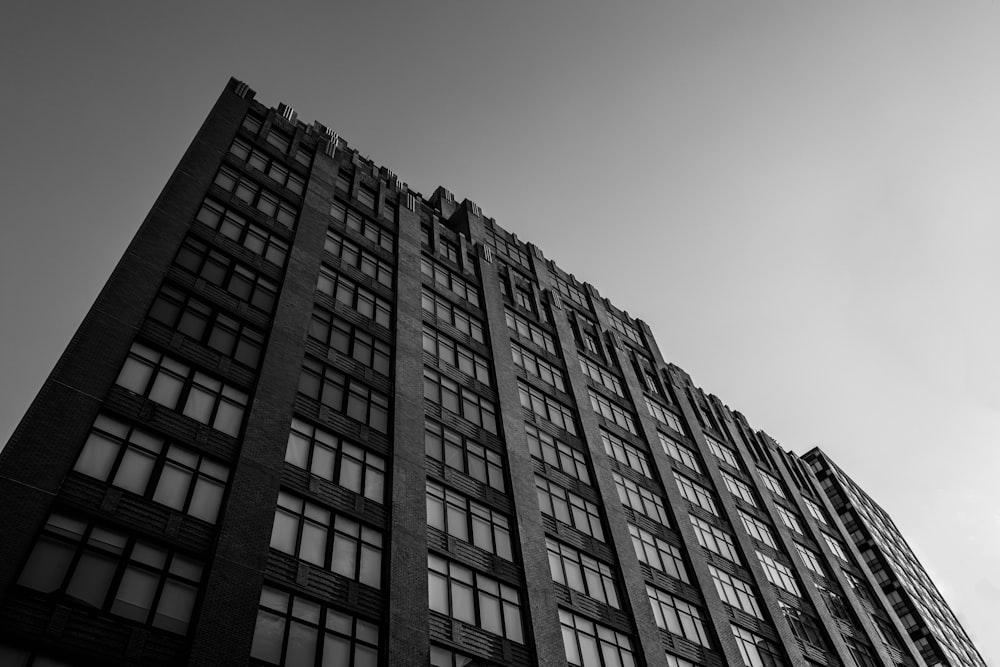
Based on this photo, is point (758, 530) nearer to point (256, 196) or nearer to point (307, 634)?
point (307, 634)

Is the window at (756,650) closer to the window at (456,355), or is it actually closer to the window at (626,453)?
the window at (626,453)

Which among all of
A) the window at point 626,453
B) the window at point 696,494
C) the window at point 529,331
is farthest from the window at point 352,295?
the window at point 696,494

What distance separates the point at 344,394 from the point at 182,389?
6828 mm

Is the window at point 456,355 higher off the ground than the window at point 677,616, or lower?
higher

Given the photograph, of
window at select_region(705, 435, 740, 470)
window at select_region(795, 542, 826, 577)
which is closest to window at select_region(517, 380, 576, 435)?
window at select_region(705, 435, 740, 470)

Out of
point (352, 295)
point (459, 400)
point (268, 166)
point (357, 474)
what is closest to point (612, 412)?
point (459, 400)

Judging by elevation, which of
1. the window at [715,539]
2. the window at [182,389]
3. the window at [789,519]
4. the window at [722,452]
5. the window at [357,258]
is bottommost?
the window at [182,389]

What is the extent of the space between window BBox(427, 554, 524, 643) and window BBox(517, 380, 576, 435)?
13315 mm

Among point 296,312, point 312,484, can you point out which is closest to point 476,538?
point 312,484

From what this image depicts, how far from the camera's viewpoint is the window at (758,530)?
162ft

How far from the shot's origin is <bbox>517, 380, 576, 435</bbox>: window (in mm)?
41438

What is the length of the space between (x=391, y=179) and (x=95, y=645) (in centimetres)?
3561

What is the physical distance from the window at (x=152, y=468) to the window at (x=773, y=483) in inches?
1786

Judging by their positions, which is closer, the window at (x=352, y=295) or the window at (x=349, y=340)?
the window at (x=349, y=340)
